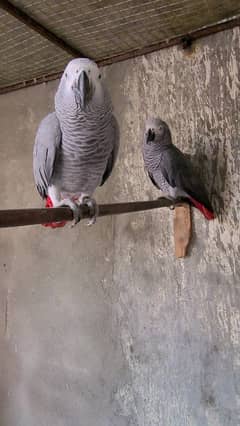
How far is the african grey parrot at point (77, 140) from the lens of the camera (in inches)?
42.1

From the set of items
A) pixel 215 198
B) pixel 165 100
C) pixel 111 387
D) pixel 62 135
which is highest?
pixel 165 100

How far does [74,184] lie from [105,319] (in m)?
0.65

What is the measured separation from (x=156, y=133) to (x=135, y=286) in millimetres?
629

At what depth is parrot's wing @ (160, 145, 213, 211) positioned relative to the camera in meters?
1.28

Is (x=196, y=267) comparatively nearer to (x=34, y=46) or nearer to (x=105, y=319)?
(x=105, y=319)

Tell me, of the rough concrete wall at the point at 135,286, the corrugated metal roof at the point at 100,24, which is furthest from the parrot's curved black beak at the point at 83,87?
the rough concrete wall at the point at 135,286

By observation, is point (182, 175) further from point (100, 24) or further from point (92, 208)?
point (100, 24)

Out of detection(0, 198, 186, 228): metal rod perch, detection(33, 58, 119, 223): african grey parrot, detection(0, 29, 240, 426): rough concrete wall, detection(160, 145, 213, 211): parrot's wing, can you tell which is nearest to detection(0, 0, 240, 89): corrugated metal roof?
detection(0, 29, 240, 426): rough concrete wall

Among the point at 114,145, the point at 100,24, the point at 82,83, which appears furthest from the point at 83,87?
the point at 100,24

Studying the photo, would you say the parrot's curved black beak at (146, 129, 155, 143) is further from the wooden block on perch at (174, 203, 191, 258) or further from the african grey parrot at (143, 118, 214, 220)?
the wooden block on perch at (174, 203, 191, 258)

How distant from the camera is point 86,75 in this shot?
1.03 meters

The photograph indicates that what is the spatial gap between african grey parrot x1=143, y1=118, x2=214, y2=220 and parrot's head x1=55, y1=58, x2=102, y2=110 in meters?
0.30

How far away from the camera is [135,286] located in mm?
1557

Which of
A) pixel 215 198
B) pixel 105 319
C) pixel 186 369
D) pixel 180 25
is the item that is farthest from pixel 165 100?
pixel 186 369
